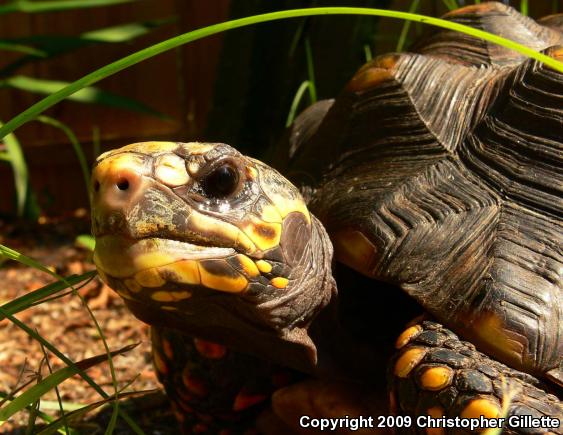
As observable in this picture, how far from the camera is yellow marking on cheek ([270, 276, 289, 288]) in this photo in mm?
1113

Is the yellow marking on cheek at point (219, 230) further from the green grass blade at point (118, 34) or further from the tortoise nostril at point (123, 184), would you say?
the green grass blade at point (118, 34)

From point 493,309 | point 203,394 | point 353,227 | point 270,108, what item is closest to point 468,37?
point 353,227

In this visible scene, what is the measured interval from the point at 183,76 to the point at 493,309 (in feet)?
→ 10.9

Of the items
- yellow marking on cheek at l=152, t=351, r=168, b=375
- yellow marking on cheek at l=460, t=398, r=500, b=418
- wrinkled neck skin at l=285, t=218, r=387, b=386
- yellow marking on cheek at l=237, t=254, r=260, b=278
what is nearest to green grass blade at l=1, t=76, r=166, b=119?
yellow marking on cheek at l=152, t=351, r=168, b=375

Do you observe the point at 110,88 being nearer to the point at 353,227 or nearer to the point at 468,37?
the point at 468,37

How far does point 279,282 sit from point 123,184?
0.28 m

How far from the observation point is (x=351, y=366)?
4.31ft

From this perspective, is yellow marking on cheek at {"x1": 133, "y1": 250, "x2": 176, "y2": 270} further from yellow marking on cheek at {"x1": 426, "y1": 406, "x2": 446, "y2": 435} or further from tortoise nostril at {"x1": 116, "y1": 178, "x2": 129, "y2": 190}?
yellow marking on cheek at {"x1": 426, "y1": 406, "x2": 446, "y2": 435}

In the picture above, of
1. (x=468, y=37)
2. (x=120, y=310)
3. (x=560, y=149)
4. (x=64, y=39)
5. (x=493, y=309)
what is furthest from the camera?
(x=64, y=39)

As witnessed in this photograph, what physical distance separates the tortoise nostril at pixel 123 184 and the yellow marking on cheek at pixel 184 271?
0.12m

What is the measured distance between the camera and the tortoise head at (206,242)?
984 millimetres

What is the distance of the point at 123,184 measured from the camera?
982mm

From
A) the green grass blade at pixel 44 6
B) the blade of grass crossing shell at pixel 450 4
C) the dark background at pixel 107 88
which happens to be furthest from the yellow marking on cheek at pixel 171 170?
the dark background at pixel 107 88

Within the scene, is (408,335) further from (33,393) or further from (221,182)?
(33,393)
